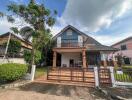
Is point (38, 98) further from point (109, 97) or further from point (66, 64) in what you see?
point (66, 64)

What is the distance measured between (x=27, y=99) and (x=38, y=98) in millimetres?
597

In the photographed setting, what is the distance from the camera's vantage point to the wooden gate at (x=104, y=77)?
894 cm

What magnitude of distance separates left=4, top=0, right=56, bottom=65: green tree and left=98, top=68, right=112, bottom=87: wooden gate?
7.47 metres

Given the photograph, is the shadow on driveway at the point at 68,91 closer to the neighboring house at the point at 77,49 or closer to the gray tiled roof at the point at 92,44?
the neighboring house at the point at 77,49

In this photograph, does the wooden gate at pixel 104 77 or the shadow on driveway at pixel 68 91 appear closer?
the shadow on driveway at pixel 68 91

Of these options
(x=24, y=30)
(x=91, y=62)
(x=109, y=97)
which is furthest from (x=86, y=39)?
(x=109, y=97)

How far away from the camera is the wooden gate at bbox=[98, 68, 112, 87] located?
8938 mm

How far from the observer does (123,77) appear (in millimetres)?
8984

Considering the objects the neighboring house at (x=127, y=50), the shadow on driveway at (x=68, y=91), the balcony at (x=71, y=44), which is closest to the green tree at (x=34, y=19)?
the shadow on driveway at (x=68, y=91)

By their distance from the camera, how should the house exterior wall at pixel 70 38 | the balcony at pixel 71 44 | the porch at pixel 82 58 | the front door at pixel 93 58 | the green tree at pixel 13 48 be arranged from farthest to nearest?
1. the house exterior wall at pixel 70 38
2. the front door at pixel 93 58
3. the balcony at pixel 71 44
4. the porch at pixel 82 58
5. the green tree at pixel 13 48

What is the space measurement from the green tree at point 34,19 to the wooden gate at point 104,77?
24.5 feet

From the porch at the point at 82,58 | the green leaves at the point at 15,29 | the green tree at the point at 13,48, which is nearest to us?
the green leaves at the point at 15,29

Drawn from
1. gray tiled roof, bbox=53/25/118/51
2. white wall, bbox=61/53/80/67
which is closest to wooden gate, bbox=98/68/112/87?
gray tiled roof, bbox=53/25/118/51

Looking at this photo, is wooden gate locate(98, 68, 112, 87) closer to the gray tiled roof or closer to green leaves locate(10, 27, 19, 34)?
green leaves locate(10, 27, 19, 34)
